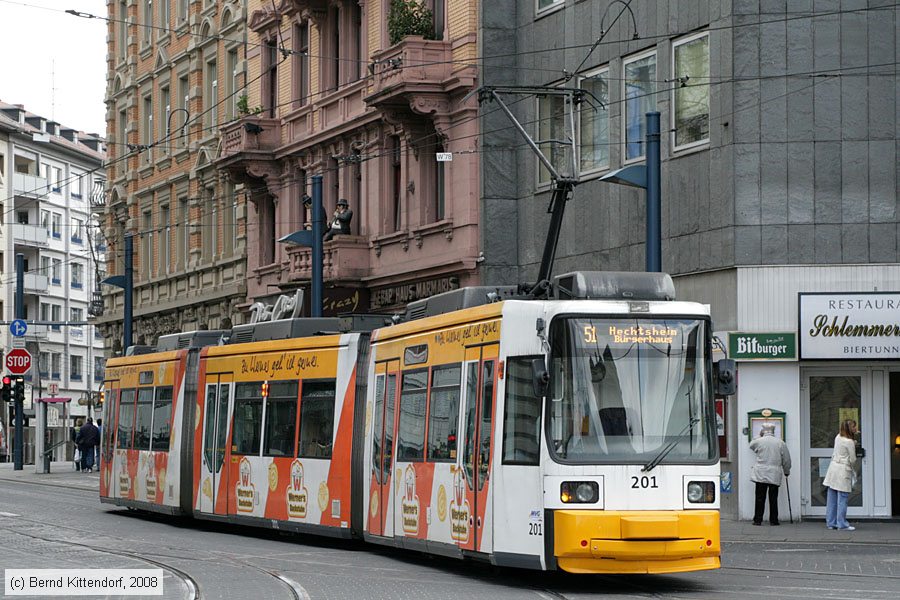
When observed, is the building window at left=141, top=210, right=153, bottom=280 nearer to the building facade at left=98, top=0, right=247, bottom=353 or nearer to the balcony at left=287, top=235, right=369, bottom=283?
the building facade at left=98, top=0, right=247, bottom=353

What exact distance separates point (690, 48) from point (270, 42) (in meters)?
18.9

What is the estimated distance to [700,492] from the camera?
16094mm

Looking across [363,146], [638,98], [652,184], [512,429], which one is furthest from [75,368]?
[512,429]

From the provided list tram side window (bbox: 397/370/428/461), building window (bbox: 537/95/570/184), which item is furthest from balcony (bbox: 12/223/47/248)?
tram side window (bbox: 397/370/428/461)

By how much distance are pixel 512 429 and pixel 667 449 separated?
4.92 ft

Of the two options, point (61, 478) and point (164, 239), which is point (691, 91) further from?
point (164, 239)

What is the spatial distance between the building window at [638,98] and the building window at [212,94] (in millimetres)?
21064

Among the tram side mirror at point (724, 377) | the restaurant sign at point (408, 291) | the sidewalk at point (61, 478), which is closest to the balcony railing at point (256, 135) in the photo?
the restaurant sign at point (408, 291)

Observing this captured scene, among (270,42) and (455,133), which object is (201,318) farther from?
(455,133)

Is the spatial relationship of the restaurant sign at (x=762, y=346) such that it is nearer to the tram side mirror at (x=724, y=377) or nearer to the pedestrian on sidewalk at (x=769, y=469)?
the pedestrian on sidewalk at (x=769, y=469)

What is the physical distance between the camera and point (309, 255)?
1532 inches

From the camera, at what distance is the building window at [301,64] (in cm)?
4326

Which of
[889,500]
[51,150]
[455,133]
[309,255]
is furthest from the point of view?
[51,150]

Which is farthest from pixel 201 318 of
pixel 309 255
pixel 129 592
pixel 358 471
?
pixel 129 592
